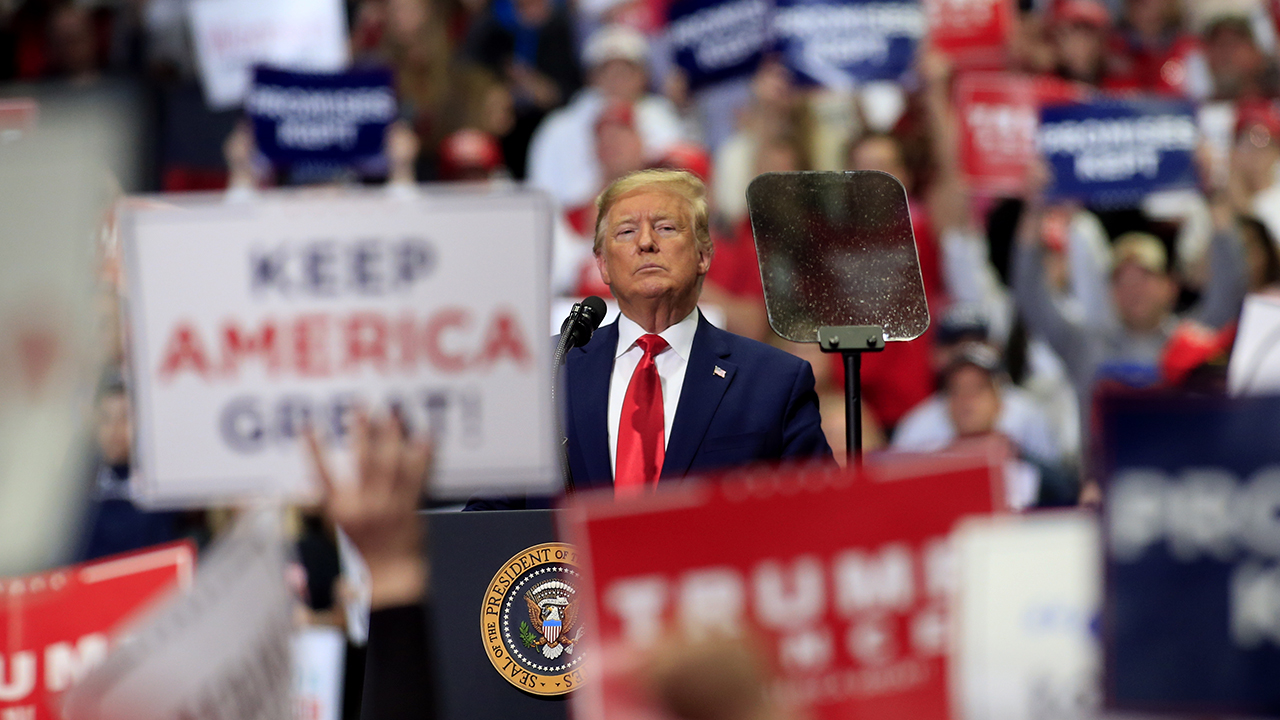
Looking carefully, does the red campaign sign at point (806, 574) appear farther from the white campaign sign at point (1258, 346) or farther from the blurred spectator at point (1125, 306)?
the blurred spectator at point (1125, 306)

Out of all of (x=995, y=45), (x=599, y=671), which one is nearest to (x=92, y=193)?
(x=599, y=671)

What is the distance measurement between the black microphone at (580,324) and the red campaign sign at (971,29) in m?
4.96

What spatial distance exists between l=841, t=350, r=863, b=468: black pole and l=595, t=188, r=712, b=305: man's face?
1.66ft

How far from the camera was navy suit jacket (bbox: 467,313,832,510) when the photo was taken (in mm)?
2840

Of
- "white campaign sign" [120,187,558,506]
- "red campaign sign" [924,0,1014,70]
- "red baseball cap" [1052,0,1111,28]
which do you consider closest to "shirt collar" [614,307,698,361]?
"white campaign sign" [120,187,558,506]

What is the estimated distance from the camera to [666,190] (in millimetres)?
2975

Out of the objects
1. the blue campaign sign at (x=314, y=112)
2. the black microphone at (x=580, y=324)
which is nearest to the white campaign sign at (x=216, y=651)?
the black microphone at (x=580, y=324)

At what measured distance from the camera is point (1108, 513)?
169 cm

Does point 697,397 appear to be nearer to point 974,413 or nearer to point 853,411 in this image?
point 853,411

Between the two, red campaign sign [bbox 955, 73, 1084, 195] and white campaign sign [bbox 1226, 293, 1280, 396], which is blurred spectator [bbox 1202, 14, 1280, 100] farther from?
white campaign sign [bbox 1226, 293, 1280, 396]

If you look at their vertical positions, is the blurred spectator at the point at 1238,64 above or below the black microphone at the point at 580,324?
above

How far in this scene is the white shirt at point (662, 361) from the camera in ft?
9.64

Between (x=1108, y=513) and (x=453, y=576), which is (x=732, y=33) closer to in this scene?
(x=453, y=576)

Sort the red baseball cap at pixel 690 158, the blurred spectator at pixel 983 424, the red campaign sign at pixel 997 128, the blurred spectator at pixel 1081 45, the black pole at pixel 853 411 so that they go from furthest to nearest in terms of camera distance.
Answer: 1. the blurred spectator at pixel 1081 45
2. the red campaign sign at pixel 997 128
3. the red baseball cap at pixel 690 158
4. the blurred spectator at pixel 983 424
5. the black pole at pixel 853 411
